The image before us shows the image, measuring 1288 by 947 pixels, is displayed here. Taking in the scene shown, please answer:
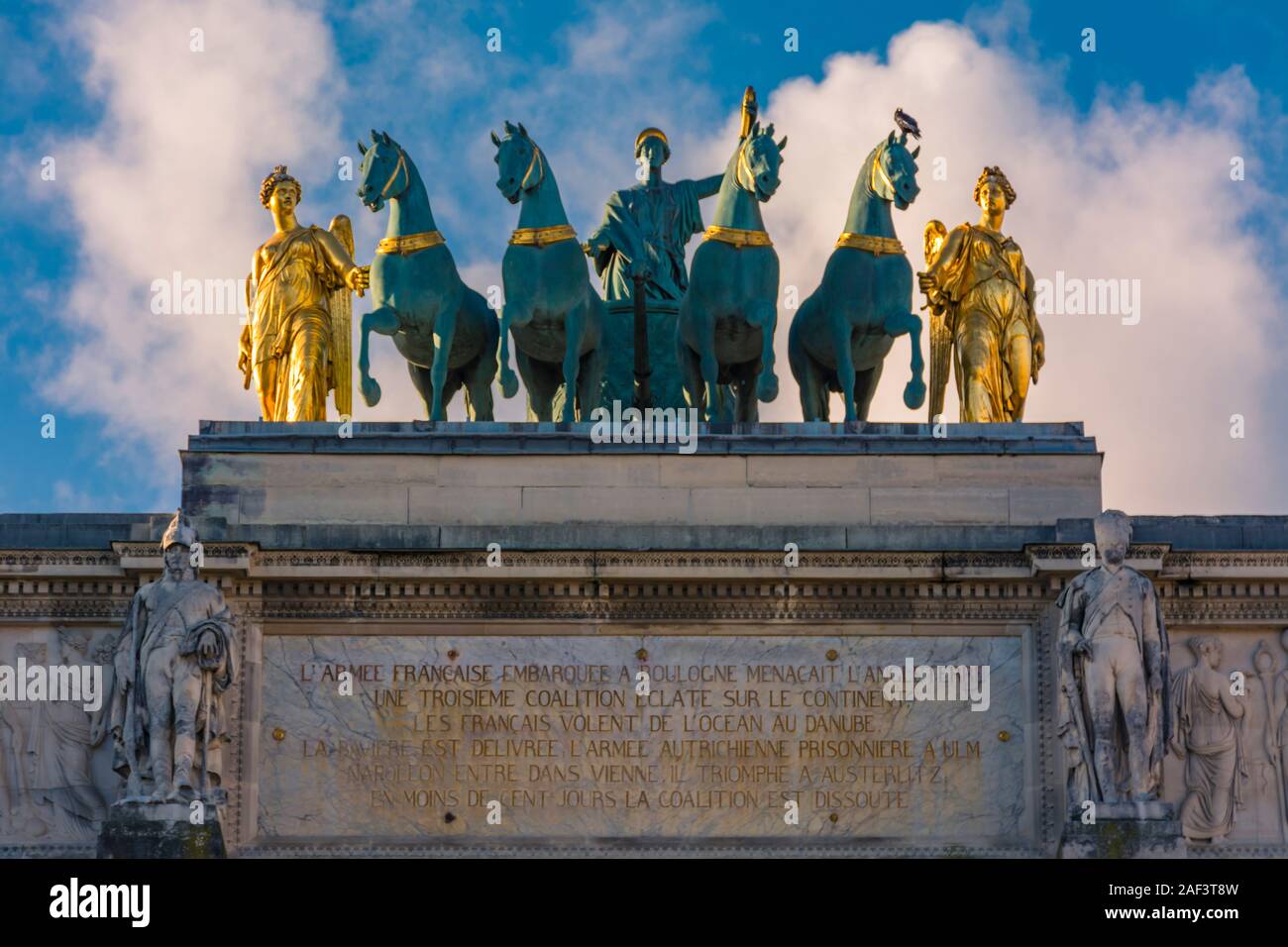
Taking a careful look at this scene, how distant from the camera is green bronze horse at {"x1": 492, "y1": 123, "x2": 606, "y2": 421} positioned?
41281mm

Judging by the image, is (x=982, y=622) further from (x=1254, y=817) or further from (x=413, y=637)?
(x=413, y=637)

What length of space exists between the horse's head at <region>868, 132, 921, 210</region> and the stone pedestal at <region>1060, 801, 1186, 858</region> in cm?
760

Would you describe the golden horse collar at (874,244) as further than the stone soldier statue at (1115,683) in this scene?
Yes

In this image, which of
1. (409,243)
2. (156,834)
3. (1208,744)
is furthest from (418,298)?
(1208,744)

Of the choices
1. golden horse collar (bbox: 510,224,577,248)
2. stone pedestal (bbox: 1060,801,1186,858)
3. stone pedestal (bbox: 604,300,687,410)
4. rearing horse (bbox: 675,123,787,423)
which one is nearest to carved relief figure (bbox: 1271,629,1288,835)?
stone pedestal (bbox: 1060,801,1186,858)

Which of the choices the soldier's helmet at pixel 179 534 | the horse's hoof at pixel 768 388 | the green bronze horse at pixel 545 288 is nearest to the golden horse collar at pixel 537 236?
the green bronze horse at pixel 545 288

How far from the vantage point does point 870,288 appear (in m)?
41.3

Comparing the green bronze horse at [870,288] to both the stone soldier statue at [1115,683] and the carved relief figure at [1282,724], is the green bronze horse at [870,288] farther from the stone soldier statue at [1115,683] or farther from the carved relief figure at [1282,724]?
the carved relief figure at [1282,724]

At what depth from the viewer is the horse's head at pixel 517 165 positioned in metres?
41.5

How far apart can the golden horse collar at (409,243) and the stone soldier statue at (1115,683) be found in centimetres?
845

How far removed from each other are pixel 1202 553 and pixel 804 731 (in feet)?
14.3

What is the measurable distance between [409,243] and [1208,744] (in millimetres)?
10057

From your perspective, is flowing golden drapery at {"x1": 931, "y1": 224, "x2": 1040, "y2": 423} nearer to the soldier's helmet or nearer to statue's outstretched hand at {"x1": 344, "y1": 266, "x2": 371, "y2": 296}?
statue's outstretched hand at {"x1": 344, "y1": 266, "x2": 371, "y2": 296}

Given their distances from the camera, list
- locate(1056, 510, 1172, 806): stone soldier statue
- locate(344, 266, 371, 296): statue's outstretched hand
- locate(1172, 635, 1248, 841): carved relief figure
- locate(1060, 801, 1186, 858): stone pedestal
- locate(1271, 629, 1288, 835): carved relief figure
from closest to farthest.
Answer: locate(1060, 801, 1186, 858): stone pedestal → locate(1056, 510, 1172, 806): stone soldier statue → locate(1172, 635, 1248, 841): carved relief figure → locate(1271, 629, 1288, 835): carved relief figure → locate(344, 266, 371, 296): statue's outstretched hand
